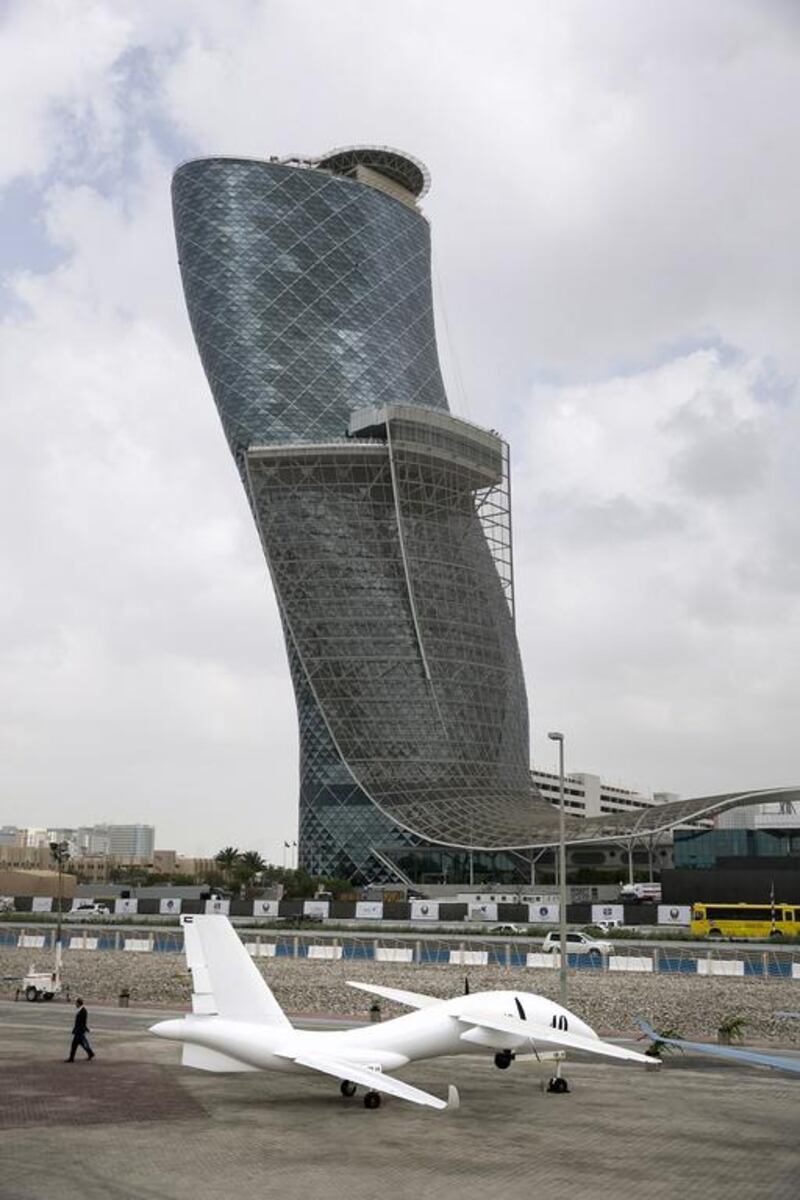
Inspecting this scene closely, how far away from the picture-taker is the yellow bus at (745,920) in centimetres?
7869

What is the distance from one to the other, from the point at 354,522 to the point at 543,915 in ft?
225

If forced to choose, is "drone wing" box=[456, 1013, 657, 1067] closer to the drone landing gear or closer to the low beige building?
the drone landing gear

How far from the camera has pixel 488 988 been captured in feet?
160

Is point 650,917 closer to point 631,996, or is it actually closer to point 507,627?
Result: point 631,996

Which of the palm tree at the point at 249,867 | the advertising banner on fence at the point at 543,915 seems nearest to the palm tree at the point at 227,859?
the palm tree at the point at 249,867

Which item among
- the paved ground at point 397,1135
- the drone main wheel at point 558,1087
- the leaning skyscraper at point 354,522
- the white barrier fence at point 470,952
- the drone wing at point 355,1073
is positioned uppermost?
the leaning skyscraper at point 354,522

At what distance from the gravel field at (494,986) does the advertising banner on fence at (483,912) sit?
95.6 feet

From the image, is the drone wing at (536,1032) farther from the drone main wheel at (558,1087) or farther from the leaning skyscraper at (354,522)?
the leaning skyscraper at (354,522)

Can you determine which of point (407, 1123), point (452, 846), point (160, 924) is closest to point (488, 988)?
point (407, 1123)

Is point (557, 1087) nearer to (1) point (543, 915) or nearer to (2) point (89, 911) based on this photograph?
(1) point (543, 915)

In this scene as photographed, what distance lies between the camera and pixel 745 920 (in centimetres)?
7969

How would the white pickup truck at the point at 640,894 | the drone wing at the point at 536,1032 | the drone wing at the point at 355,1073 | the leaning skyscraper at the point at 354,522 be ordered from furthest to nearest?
the leaning skyscraper at the point at 354,522 → the white pickup truck at the point at 640,894 → the drone wing at the point at 536,1032 → the drone wing at the point at 355,1073

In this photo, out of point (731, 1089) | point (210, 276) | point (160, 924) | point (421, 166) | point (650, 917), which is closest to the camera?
point (731, 1089)

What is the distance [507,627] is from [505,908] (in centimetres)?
6856
